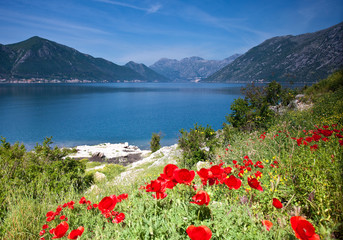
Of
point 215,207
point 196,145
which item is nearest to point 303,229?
point 215,207

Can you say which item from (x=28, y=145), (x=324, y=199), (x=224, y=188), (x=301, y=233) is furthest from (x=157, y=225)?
(x=28, y=145)

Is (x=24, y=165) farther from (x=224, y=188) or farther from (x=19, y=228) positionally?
(x=224, y=188)

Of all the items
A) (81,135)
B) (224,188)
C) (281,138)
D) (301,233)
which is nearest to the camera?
(301,233)

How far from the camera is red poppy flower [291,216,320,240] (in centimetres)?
116

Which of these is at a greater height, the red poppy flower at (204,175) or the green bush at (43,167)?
the red poppy flower at (204,175)

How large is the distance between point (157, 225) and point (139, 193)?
1.19m

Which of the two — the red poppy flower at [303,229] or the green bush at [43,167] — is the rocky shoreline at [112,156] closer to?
the green bush at [43,167]

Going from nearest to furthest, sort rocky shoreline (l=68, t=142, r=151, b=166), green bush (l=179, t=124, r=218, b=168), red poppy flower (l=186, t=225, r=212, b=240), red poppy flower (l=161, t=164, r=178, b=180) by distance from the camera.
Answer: red poppy flower (l=186, t=225, r=212, b=240) < red poppy flower (l=161, t=164, r=178, b=180) < green bush (l=179, t=124, r=218, b=168) < rocky shoreline (l=68, t=142, r=151, b=166)

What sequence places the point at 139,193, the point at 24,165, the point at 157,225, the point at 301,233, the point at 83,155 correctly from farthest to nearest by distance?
the point at 83,155
the point at 24,165
the point at 139,193
the point at 157,225
the point at 301,233

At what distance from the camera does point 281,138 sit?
17.5 feet

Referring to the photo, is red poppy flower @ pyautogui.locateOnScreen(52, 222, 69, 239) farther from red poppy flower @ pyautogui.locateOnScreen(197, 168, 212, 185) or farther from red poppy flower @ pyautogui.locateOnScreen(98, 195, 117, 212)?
red poppy flower @ pyautogui.locateOnScreen(197, 168, 212, 185)

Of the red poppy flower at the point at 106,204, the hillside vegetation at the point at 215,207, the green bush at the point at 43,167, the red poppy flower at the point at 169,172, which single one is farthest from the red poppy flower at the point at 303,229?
the green bush at the point at 43,167

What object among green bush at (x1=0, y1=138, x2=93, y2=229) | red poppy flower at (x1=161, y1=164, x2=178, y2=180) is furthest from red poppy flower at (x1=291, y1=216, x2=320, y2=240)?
green bush at (x1=0, y1=138, x2=93, y2=229)

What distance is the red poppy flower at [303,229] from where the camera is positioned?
1.16m
